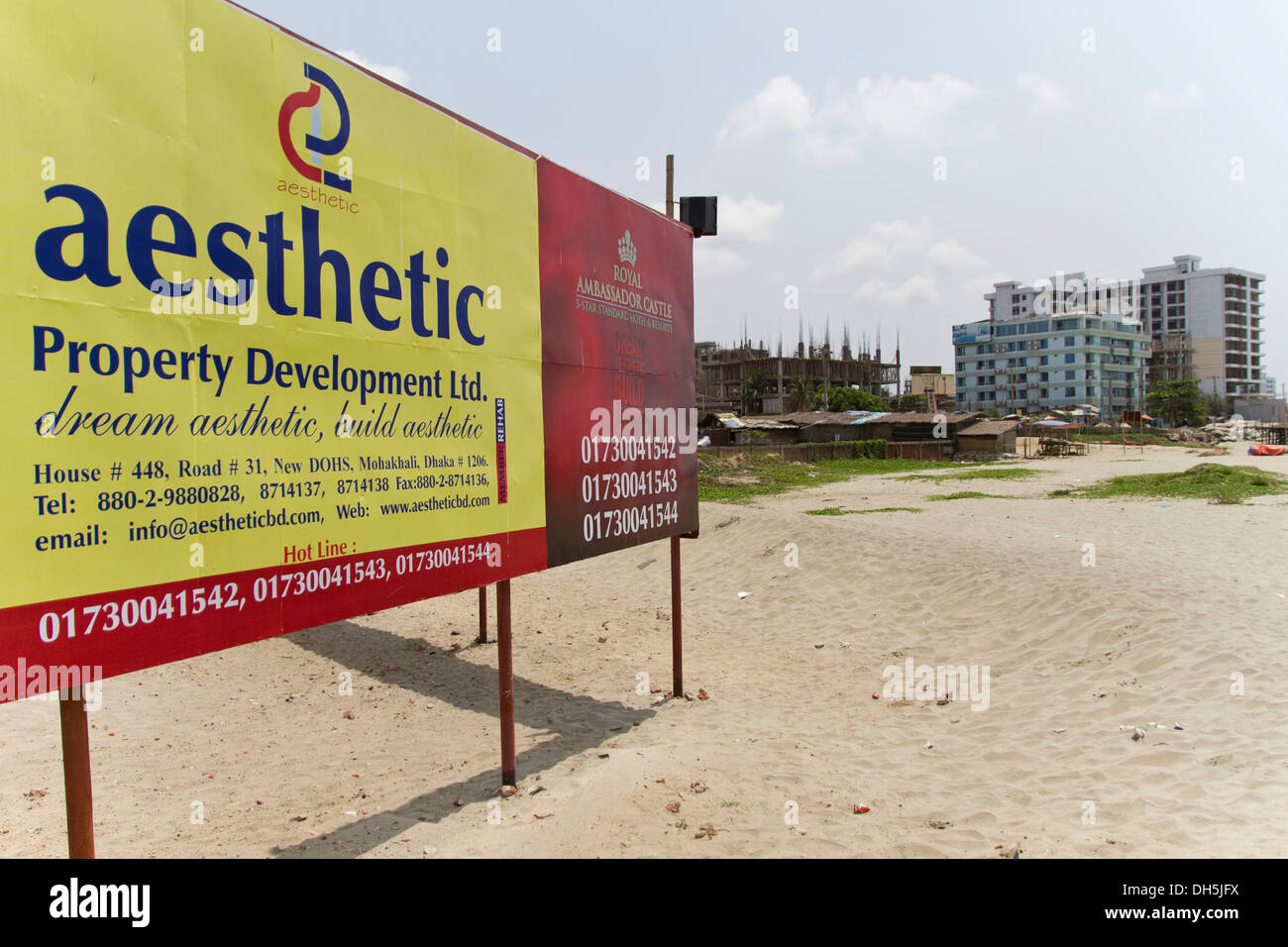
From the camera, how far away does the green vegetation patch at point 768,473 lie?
2861 centimetres

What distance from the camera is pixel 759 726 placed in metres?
7.57

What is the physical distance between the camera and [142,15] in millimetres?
3357

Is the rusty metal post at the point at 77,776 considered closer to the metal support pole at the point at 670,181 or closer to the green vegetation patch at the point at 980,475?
the metal support pole at the point at 670,181

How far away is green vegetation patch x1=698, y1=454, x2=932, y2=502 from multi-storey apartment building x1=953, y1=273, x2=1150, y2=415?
77675 mm

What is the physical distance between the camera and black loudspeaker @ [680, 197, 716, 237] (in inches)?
334

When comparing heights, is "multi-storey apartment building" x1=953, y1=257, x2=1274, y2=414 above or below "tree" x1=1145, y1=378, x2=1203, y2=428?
above

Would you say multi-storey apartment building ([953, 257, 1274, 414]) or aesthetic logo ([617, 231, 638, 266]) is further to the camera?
multi-storey apartment building ([953, 257, 1274, 414])

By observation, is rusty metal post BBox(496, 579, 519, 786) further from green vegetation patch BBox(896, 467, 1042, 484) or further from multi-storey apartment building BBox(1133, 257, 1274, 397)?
multi-storey apartment building BBox(1133, 257, 1274, 397)

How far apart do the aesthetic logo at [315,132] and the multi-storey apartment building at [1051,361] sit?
12080 centimetres

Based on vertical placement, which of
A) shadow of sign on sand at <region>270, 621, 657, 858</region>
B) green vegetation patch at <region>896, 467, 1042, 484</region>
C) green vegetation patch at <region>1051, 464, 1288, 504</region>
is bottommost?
shadow of sign on sand at <region>270, 621, 657, 858</region>

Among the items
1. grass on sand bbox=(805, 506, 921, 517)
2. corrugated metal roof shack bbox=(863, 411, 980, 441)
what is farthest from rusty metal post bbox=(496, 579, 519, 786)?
corrugated metal roof shack bbox=(863, 411, 980, 441)

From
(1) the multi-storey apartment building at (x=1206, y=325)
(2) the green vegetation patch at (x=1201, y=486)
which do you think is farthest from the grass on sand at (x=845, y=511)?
(1) the multi-storey apartment building at (x=1206, y=325)

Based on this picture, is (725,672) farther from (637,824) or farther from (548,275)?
(548,275)
